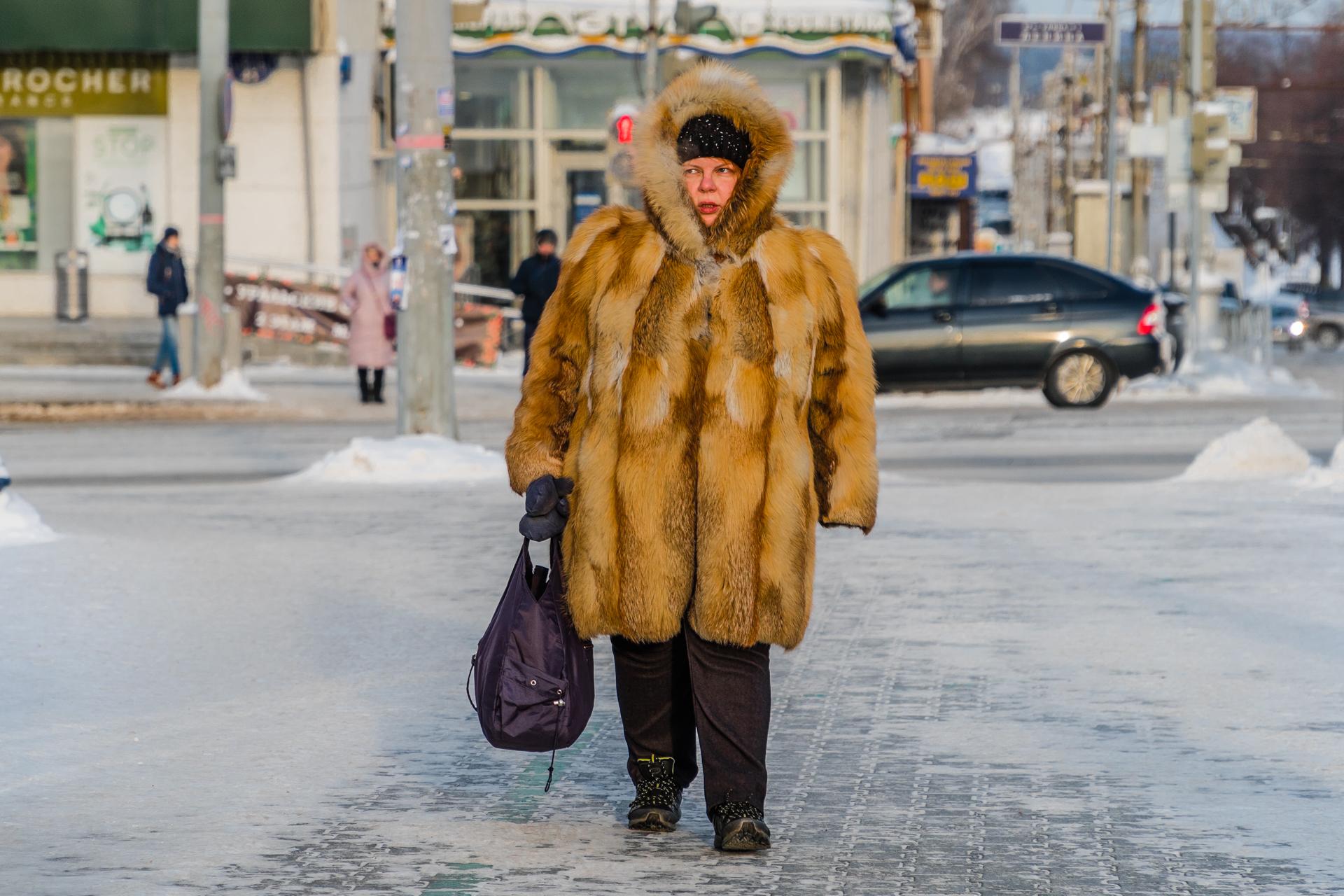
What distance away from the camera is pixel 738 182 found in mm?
5203

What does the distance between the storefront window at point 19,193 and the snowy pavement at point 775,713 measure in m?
18.0

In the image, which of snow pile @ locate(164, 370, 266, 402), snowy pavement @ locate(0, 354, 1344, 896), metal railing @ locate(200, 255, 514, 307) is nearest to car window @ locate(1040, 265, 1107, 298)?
snow pile @ locate(164, 370, 266, 402)

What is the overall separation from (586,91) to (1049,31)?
8.18 m

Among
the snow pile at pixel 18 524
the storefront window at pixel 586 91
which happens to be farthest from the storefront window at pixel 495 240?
the snow pile at pixel 18 524

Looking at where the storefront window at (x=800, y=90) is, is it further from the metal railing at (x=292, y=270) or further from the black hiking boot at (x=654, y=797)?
the black hiking boot at (x=654, y=797)

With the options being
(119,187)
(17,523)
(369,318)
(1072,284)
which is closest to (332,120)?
(119,187)

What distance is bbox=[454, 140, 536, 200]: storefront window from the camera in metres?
32.5

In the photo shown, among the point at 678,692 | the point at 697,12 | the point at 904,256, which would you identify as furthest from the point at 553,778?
the point at 904,256

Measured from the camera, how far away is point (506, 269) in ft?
108

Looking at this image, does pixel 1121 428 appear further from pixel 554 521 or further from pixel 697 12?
pixel 554 521

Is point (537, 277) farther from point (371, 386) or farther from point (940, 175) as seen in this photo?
point (940, 175)

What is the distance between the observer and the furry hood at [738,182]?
5.16 metres

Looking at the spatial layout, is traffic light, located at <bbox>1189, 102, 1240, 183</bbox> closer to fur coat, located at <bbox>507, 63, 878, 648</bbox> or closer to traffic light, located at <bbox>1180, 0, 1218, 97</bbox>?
traffic light, located at <bbox>1180, 0, 1218, 97</bbox>

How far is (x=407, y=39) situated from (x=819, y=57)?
59.9ft
